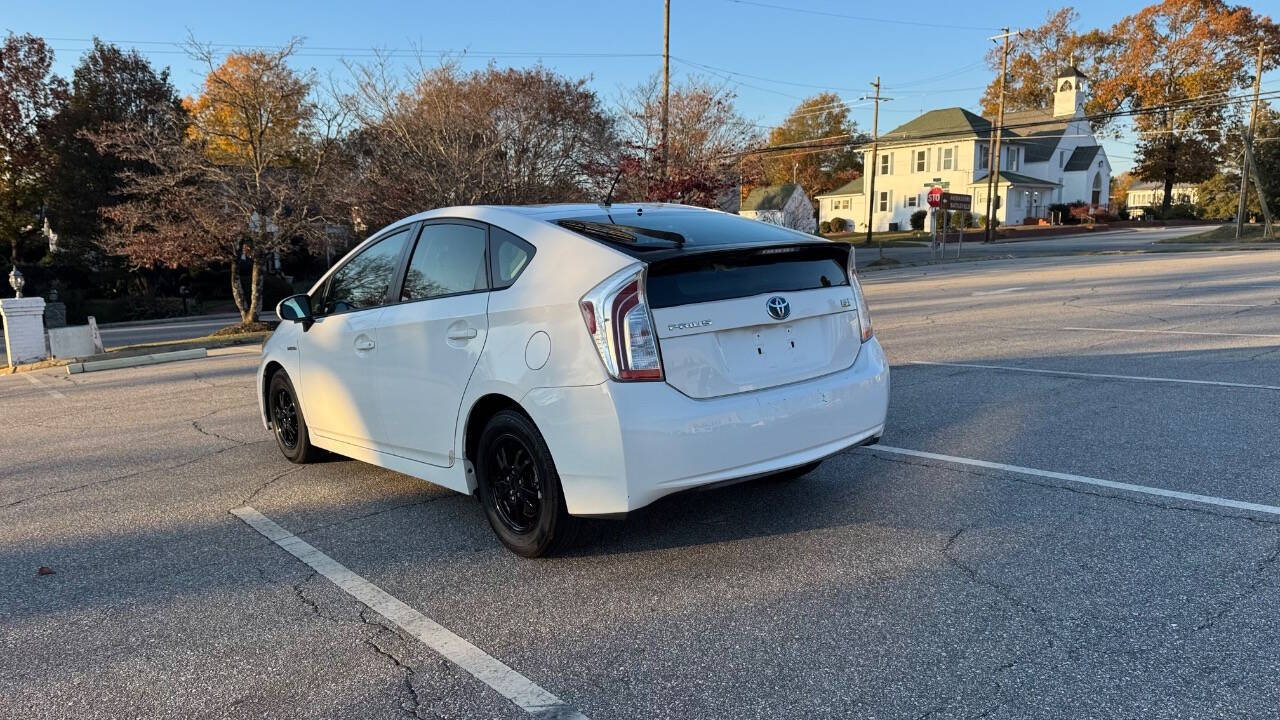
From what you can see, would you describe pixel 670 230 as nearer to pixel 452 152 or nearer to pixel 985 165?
pixel 452 152

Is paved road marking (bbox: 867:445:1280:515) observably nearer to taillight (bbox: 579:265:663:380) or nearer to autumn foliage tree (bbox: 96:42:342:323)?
taillight (bbox: 579:265:663:380)

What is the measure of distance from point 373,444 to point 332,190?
17.3 meters

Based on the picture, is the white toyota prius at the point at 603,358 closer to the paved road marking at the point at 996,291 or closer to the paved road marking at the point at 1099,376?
the paved road marking at the point at 1099,376

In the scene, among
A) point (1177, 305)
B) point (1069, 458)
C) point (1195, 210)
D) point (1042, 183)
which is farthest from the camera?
point (1195, 210)

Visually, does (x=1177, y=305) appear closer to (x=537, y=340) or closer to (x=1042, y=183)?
(x=537, y=340)

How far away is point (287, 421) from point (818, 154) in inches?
3210

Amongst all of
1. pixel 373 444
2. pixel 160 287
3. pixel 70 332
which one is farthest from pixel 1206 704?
pixel 160 287

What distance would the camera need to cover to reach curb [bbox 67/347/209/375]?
523 inches

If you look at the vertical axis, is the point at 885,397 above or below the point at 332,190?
below

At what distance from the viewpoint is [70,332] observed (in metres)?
14.9

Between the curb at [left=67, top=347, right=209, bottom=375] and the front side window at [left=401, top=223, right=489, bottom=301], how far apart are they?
11.3m

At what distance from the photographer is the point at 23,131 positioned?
34250 mm

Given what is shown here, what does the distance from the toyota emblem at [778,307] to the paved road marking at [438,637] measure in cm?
187

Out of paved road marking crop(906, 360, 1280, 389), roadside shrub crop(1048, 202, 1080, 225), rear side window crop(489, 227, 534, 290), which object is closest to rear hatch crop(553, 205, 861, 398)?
rear side window crop(489, 227, 534, 290)
